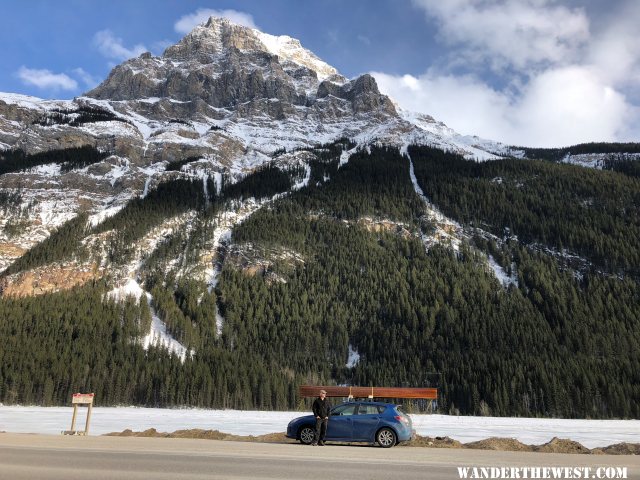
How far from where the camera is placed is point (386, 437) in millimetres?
19609

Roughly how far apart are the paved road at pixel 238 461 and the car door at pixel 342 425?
1804mm

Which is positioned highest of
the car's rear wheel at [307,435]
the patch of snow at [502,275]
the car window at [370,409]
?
the patch of snow at [502,275]

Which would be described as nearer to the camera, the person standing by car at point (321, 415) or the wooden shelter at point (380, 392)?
the person standing by car at point (321, 415)

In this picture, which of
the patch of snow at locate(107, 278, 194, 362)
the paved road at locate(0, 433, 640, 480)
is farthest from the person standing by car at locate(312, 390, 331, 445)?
the patch of snow at locate(107, 278, 194, 362)

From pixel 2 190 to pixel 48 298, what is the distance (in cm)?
7609

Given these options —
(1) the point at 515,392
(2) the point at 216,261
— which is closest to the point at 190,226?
(2) the point at 216,261

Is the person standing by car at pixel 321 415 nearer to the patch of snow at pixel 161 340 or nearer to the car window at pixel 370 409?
the car window at pixel 370 409

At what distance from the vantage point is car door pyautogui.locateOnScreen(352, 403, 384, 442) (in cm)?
1970

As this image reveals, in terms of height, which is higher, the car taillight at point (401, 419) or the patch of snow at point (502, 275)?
the patch of snow at point (502, 275)

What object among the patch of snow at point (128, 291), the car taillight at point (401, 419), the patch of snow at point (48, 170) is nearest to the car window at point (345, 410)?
the car taillight at point (401, 419)

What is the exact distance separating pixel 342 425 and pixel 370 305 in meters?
111

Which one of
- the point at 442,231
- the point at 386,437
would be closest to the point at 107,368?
the point at 386,437

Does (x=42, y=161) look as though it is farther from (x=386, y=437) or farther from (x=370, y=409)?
(x=386, y=437)

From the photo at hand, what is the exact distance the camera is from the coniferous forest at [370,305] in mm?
93188
